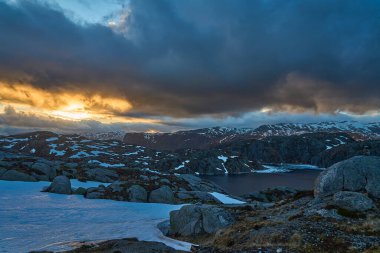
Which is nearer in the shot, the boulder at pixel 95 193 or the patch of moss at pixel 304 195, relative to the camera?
the patch of moss at pixel 304 195

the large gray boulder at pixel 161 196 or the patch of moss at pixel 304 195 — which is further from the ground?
the patch of moss at pixel 304 195

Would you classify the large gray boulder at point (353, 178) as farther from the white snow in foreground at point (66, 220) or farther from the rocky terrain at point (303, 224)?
the white snow in foreground at point (66, 220)

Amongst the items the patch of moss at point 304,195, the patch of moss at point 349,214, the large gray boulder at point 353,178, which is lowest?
the patch of moss at point 349,214

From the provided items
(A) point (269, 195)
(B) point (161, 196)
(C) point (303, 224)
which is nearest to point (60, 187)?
(B) point (161, 196)

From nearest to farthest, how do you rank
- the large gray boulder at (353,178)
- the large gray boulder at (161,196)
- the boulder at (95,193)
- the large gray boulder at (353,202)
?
the large gray boulder at (353,202) < the large gray boulder at (353,178) < the boulder at (95,193) < the large gray boulder at (161,196)

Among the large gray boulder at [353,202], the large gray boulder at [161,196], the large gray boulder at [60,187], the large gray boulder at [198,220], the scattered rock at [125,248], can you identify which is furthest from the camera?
the large gray boulder at [60,187]

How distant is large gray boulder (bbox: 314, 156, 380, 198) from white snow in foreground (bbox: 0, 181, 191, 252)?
1688 cm

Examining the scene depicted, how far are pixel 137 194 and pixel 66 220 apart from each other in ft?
70.7

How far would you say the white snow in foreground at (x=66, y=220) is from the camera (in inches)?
1125

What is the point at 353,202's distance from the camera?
92.0ft

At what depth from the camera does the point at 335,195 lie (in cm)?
2953

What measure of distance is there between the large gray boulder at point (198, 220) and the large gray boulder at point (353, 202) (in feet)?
36.3

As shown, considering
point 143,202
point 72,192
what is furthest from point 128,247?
point 72,192

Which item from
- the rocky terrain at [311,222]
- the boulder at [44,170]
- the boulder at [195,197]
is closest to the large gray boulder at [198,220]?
the rocky terrain at [311,222]
